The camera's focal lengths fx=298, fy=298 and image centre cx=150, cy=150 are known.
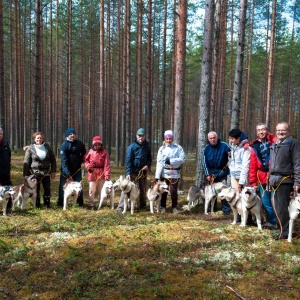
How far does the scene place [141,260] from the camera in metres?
4.91

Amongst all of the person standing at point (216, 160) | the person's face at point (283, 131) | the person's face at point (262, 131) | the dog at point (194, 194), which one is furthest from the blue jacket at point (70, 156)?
the person's face at point (283, 131)

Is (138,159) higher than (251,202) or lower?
higher

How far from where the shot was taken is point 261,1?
25.8 m

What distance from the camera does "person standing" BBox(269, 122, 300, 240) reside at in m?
5.47

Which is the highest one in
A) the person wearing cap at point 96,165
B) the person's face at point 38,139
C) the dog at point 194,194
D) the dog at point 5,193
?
the person's face at point 38,139

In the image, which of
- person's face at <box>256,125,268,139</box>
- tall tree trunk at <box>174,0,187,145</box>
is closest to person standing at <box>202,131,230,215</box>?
person's face at <box>256,125,268,139</box>

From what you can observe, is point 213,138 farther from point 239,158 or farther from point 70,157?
point 70,157

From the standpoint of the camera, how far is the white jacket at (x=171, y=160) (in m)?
8.20

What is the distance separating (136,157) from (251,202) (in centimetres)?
340

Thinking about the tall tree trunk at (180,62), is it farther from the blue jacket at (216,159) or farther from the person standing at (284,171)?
the person standing at (284,171)

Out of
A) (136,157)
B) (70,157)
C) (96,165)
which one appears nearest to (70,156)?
(70,157)

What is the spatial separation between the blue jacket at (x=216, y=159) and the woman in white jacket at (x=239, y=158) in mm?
495

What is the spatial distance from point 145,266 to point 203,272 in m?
0.89

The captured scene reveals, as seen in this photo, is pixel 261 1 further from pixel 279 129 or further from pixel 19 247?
pixel 19 247
